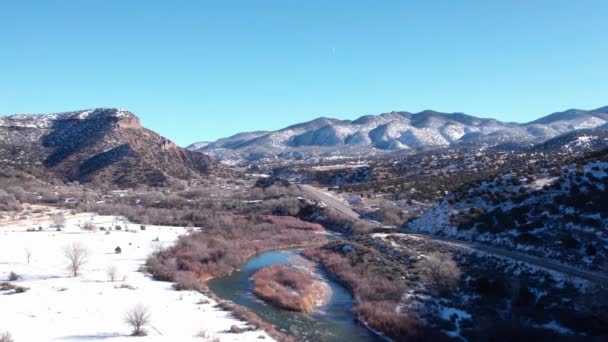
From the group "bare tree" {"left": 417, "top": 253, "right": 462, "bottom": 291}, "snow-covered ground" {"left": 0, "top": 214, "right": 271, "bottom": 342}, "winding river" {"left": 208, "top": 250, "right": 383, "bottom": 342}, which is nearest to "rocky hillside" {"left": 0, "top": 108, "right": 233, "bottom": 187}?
"snow-covered ground" {"left": 0, "top": 214, "right": 271, "bottom": 342}

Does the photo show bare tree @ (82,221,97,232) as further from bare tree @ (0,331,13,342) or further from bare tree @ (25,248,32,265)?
bare tree @ (0,331,13,342)

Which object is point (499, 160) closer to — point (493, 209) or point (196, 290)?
point (493, 209)

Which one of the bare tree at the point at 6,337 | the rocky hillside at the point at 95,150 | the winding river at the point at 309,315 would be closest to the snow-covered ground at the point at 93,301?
the bare tree at the point at 6,337

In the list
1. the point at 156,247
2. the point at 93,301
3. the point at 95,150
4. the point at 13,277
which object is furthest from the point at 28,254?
the point at 95,150

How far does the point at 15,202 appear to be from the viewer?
236ft

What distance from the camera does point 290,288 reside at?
120 ft

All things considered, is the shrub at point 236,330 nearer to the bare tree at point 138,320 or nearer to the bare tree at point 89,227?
the bare tree at point 138,320

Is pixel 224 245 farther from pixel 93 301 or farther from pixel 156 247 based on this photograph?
pixel 93 301

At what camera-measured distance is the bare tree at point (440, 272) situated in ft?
109

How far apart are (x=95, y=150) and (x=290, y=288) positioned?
86668mm

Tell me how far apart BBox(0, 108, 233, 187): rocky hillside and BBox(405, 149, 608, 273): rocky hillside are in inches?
2638

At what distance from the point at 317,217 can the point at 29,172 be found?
61.5 metres

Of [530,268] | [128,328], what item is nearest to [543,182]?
[530,268]

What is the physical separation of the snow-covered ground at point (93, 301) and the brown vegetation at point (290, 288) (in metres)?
4.90
